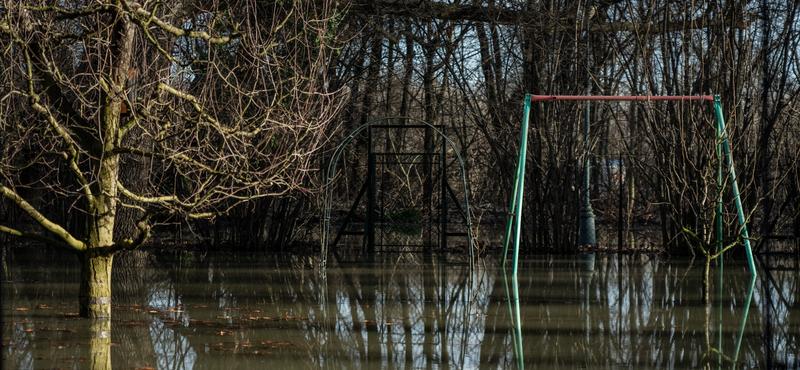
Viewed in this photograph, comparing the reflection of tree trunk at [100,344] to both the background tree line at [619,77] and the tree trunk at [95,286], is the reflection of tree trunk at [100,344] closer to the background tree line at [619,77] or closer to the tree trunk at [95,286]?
the tree trunk at [95,286]

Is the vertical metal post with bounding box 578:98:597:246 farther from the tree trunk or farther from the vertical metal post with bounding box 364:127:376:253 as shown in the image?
the tree trunk

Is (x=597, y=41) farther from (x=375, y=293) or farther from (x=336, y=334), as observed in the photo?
(x=336, y=334)

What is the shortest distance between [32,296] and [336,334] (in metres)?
3.55

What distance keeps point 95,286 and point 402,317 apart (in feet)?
8.12

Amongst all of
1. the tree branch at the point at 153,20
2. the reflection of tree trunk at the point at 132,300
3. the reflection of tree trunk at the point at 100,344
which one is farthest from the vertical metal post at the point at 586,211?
the reflection of tree trunk at the point at 100,344

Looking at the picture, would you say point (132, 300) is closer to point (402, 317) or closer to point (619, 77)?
point (402, 317)

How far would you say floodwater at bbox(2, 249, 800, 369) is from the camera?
267 inches

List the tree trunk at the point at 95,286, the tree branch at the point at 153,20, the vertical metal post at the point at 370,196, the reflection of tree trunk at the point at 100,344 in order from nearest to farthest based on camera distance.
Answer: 1. the reflection of tree trunk at the point at 100,344
2. the tree branch at the point at 153,20
3. the tree trunk at the point at 95,286
4. the vertical metal post at the point at 370,196

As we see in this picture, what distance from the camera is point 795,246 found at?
15.3 m

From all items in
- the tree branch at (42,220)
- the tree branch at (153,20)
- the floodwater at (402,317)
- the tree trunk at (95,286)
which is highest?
the tree branch at (153,20)

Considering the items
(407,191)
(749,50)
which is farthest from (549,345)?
(407,191)

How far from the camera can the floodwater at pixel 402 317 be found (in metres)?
6.79

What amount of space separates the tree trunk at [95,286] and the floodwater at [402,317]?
5.6 inches

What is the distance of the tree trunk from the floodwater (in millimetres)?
142
